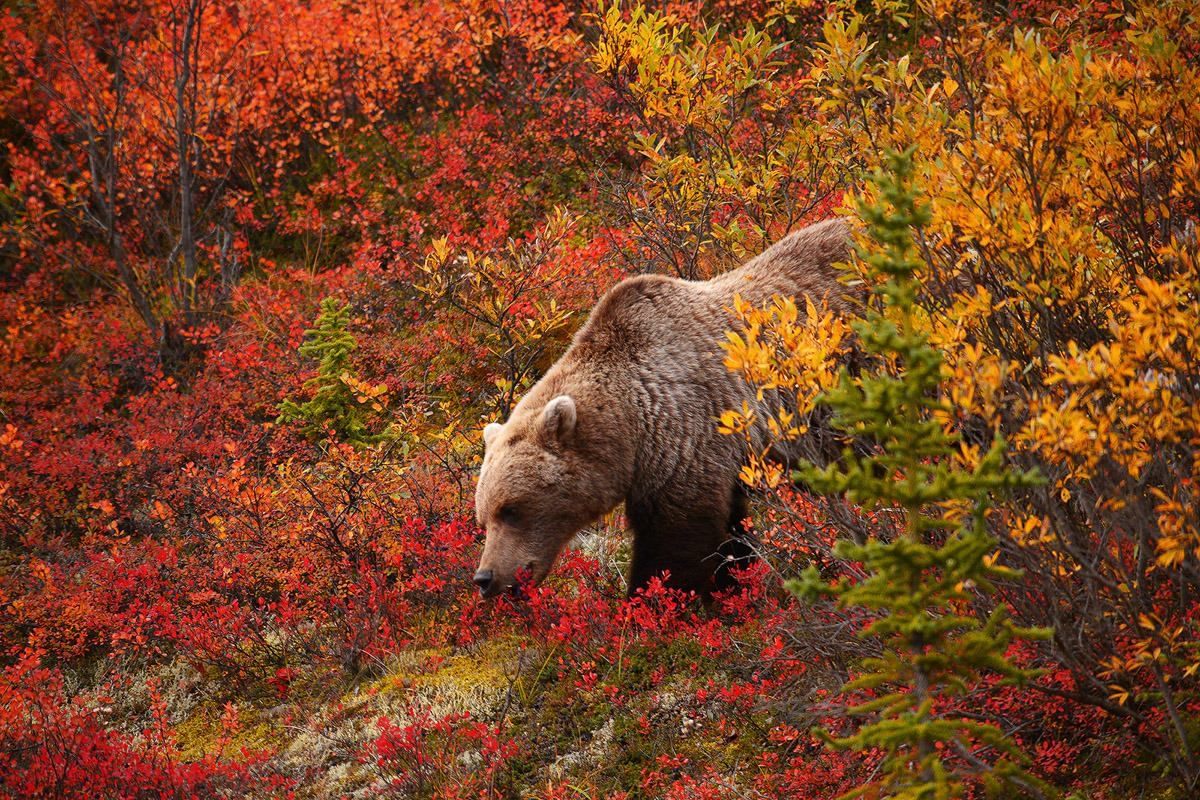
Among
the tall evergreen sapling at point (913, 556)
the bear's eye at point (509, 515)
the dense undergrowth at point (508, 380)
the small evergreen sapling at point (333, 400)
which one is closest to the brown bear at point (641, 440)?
the bear's eye at point (509, 515)

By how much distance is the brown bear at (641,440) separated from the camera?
5680 mm

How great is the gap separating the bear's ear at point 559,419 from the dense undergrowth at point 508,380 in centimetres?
86

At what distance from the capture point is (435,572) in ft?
21.5

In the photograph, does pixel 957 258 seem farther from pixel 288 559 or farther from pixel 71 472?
pixel 71 472

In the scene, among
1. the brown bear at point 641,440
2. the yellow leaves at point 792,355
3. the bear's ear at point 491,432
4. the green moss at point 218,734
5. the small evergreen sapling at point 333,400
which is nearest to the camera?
the yellow leaves at point 792,355

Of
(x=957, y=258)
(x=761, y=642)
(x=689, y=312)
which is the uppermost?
(x=957, y=258)

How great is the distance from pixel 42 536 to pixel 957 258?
8766mm

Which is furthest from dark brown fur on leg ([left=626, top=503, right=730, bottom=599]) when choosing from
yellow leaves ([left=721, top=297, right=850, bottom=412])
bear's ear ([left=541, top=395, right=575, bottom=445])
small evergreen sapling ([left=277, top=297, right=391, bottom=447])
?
small evergreen sapling ([left=277, top=297, right=391, bottom=447])

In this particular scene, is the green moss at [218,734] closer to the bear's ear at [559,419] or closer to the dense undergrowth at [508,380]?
the dense undergrowth at [508,380]

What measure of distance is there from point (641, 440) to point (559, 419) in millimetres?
589

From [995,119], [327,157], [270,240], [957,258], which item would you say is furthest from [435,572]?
[327,157]

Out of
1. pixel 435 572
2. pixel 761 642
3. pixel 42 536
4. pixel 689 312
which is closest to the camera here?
pixel 761 642

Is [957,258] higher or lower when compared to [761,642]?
higher

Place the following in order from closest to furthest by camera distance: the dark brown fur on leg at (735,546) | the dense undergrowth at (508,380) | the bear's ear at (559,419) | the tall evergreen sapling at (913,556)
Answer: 1. the tall evergreen sapling at (913,556)
2. the dense undergrowth at (508,380)
3. the bear's ear at (559,419)
4. the dark brown fur on leg at (735,546)
